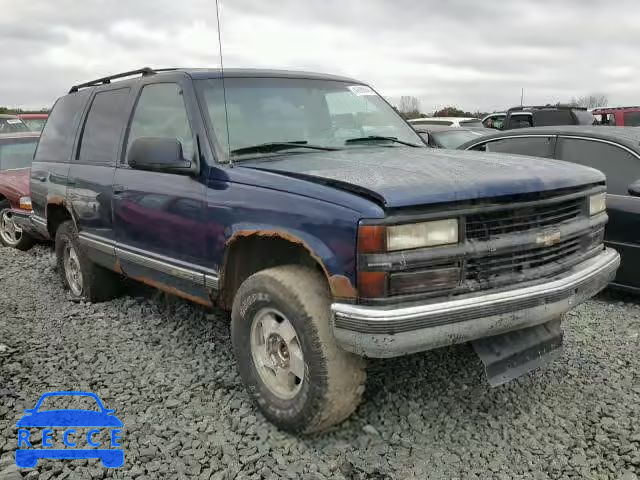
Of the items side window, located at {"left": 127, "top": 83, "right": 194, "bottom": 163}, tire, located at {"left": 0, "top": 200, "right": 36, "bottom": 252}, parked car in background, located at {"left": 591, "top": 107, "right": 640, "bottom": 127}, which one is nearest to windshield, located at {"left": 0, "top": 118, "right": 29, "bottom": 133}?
tire, located at {"left": 0, "top": 200, "right": 36, "bottom": 252}

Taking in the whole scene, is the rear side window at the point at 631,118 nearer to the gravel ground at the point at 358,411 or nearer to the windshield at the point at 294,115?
the gravel ground at the point at 358,411

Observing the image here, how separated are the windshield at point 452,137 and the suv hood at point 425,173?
581 centimetres

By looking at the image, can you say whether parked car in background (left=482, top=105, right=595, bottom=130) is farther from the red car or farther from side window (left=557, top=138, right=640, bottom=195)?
the red car

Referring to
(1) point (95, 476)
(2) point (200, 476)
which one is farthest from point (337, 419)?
(1) point (95, 476)

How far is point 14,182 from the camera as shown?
769 centimetres

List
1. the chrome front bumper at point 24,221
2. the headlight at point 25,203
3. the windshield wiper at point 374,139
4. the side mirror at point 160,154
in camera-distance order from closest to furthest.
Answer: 1. the side mirror at point 160,154
2. the windshield wiper at point 374,139
3. the chrome front bumper at point 24,221
4. the headlight at point 25,203

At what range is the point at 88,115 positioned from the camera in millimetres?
4910

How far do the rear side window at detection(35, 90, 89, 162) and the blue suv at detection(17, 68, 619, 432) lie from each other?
931 mm

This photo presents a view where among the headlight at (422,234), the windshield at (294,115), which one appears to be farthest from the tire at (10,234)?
the headlight at (422,234)

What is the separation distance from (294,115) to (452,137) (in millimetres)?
6340

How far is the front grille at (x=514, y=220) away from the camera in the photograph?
8.78 ft

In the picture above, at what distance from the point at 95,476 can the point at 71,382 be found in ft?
3.44

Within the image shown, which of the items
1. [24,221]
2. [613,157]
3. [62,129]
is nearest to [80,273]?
[62,129]

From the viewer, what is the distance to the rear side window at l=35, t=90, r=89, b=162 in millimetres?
5102
